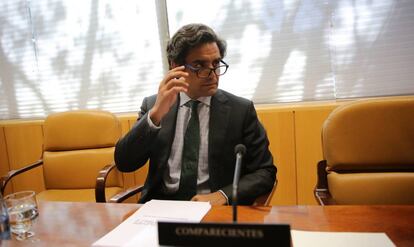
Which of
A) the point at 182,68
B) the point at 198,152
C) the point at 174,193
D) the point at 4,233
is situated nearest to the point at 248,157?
the point at 198,152

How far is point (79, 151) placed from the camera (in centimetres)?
255

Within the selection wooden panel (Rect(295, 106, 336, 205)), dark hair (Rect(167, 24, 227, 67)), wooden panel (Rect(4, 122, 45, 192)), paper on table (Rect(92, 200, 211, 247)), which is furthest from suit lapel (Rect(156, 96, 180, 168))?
wooden panel (Rect(4, 122, 45, 192))

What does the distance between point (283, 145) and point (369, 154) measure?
86cm

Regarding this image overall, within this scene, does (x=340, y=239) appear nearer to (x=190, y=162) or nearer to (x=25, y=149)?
(x=190, y=162)

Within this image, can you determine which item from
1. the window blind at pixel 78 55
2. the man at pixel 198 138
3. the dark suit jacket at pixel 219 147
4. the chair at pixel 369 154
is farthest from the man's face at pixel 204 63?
the window blind at pixel 78 55

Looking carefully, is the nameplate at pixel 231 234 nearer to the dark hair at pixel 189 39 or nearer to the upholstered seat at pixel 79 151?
the dark hair at pixel 189 39

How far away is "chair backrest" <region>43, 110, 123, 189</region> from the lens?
2490 millimetres

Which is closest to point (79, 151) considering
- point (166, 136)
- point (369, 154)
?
point (166, 136)

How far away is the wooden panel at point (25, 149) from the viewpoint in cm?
300

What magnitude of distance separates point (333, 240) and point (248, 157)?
0.81 m

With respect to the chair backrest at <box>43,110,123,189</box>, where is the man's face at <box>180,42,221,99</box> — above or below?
above

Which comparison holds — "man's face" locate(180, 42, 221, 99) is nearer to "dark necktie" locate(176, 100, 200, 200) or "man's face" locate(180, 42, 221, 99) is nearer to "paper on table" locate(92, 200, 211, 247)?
"dark necktie" locate(176, 100, 200, 200)

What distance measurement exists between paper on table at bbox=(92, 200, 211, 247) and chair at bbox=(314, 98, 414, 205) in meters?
0.68

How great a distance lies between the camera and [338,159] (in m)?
1.66
